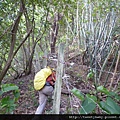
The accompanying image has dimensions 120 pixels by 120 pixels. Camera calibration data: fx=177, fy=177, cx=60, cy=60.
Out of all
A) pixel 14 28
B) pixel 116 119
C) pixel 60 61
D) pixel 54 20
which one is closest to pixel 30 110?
pixel 14 28

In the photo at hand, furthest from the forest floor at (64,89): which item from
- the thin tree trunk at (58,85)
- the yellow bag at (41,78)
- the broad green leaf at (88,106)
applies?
the broad green leaf at (88,106)

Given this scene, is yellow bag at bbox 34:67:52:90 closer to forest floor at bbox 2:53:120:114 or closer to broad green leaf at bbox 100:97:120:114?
forest floor at bbox 2:53:120:114

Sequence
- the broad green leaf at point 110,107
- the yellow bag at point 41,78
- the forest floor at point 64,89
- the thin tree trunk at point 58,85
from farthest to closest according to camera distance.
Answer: the forest floor at point 64,89, the yellow bag at point 41,78, the thin tree trunk at point 58,85, the broad green leaf at point 110,107

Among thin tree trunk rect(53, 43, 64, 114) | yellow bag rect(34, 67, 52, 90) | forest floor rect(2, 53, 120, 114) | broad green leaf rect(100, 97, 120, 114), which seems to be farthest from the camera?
forest floor rect(2, 53, 120, 114)

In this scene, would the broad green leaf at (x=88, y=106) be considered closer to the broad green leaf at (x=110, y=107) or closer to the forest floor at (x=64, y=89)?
the broad green leaf at (x=110, y=107)

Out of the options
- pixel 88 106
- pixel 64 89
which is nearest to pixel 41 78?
pixel 64 89

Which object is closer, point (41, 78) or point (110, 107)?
point (110, 107)

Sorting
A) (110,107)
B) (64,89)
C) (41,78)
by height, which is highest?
(41,78)

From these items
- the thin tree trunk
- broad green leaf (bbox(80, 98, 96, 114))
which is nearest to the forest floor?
the thin tree trunk

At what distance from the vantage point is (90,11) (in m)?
3.95

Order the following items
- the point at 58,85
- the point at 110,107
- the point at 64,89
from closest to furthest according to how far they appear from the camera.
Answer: the point at 110,107 → the point at 58,85 → the point at 64,89

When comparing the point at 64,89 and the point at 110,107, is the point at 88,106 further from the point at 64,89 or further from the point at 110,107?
the point at 64,89

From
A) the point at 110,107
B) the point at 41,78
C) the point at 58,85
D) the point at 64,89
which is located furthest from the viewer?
the point at 64,89

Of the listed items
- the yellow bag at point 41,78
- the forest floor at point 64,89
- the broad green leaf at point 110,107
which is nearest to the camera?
the broad green leaf at point 110,107
